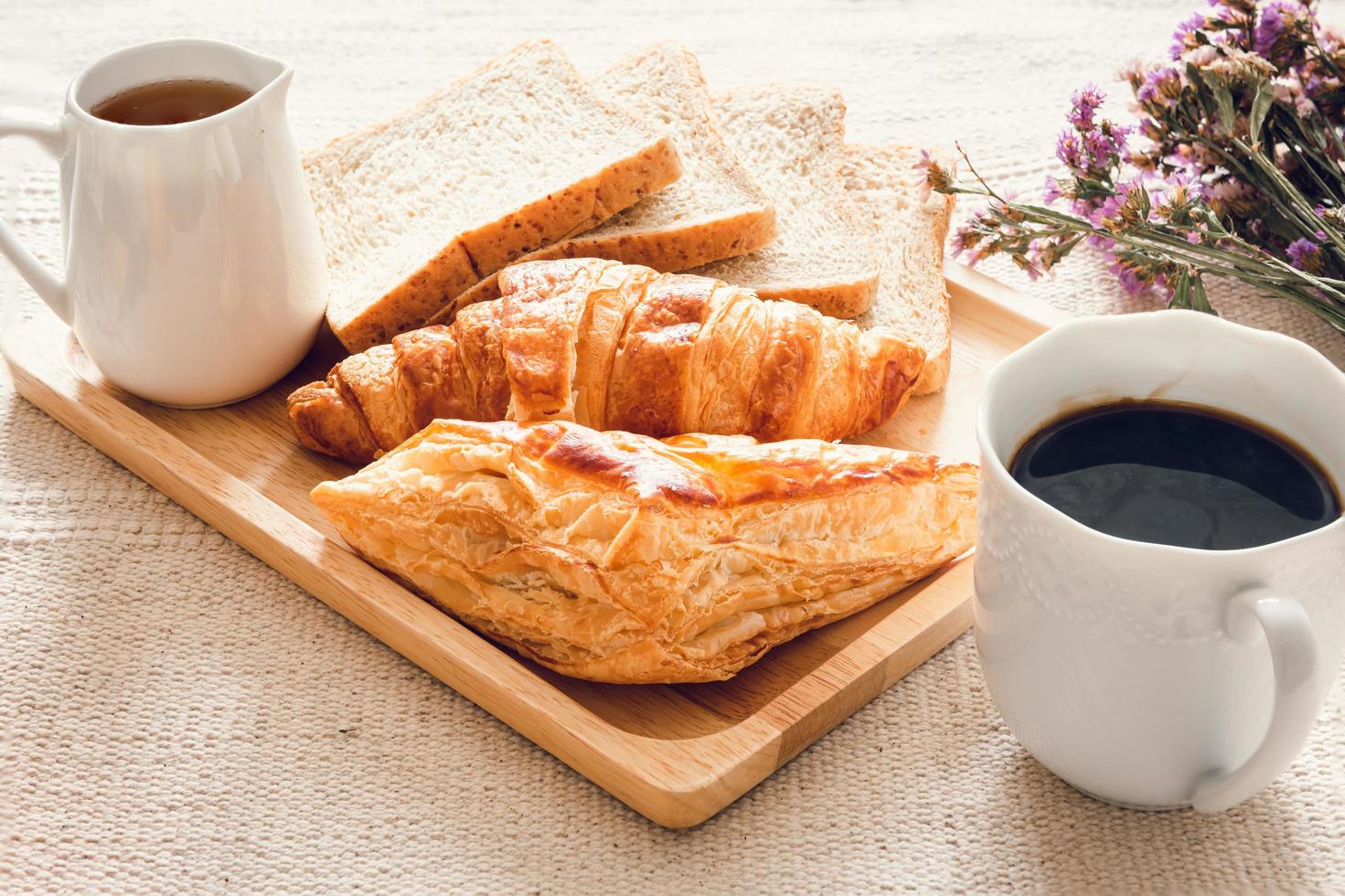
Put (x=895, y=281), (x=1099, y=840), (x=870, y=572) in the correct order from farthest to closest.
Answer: (x=895, y=281) < (x=870, y=572) < (x=1099, y=840)

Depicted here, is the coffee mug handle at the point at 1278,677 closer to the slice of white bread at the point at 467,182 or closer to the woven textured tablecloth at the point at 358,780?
the woven textured tablecloth at the point at 358,780

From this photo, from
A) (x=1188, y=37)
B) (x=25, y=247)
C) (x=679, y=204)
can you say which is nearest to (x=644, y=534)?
(x=679, y=204)

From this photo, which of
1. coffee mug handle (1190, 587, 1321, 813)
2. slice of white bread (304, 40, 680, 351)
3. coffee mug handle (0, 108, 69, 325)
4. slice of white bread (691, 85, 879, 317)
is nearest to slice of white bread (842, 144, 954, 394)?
slice of white bread (691, 85, 879, 317)

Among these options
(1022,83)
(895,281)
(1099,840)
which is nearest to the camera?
(1099,840)

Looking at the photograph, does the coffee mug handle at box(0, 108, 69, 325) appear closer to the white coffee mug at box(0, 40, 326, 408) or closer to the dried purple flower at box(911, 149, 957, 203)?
the white coffee mug at box(0, 40, 326, 408)

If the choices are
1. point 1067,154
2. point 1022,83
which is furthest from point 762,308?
point 1022,83

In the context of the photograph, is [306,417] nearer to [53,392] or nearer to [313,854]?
[53,392]

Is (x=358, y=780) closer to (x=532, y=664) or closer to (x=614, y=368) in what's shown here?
(x=532, y=664)
